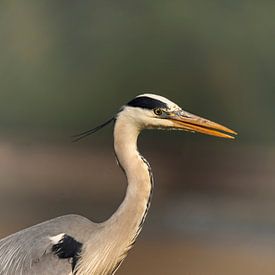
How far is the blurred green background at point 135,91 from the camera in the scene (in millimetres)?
14031

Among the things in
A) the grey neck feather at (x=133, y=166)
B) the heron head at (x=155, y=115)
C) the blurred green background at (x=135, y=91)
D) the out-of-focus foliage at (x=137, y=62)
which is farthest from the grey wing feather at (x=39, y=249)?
the out-of-focus foliage at (x=137, y=62)

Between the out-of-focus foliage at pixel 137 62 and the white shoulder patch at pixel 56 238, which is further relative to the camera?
the out-of-focus foliage at pixel 137 62

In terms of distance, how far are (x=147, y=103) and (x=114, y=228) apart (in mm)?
→ 547

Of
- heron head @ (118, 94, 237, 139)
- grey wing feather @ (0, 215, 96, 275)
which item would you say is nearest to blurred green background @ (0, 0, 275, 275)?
grey wing feather @ (0, 215, 96, 275)

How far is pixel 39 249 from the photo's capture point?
4.27 m

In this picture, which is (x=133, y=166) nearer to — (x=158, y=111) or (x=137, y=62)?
(x=158, y=111)

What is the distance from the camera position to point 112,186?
14.1 m

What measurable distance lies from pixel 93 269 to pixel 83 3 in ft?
40.3

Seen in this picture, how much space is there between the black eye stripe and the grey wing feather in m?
0.56

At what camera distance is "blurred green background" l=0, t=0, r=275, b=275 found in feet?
46.0

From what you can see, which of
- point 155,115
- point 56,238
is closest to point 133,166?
point 155,115

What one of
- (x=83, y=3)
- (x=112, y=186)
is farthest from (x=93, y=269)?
(x=83, y=3)

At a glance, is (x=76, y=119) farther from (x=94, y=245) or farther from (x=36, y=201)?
(x=94, y=245)

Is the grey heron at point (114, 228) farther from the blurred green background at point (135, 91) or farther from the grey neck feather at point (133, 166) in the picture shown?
the blurred green background at point (135, 91)
